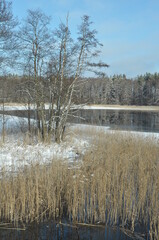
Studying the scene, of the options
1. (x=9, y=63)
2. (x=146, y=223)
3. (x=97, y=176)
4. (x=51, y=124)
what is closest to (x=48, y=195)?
(x=97, y=176)

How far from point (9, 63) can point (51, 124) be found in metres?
3.00

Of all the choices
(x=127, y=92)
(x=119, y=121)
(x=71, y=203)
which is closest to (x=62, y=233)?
(x=71, y=203)

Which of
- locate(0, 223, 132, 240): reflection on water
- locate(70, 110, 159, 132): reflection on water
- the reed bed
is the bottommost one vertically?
locate(0, 223, 132, 240): reflection on water

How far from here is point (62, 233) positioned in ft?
10.4

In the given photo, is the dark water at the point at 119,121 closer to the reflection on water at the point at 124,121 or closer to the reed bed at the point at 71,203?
the reflection on water at the point at 124,121

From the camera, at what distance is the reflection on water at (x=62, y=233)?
308 cm

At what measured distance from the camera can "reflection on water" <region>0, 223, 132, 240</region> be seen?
3.08 meters

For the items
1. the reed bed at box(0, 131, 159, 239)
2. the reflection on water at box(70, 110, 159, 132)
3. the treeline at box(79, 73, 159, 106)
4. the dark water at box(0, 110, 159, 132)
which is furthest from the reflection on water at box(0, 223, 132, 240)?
the treeline at box(79, 73, 159, 106)

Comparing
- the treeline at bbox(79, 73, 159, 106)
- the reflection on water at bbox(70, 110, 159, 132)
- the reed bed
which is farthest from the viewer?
the treeline at bbox(79, 73, 159, 106)

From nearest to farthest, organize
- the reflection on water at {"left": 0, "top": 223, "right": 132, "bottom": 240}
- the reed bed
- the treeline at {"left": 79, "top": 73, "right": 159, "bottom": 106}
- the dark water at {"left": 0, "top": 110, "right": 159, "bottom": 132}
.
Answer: the reflection on water at {"left": 0, "top": 223, "right": 132, "bottom": 240} → the reed bed → the dark water at {"left": 0, "top": 110, "right": 159, "bottom": 132} → the treeline at {"left": 79, "top": 73, "right": 159, "bottom": 106}

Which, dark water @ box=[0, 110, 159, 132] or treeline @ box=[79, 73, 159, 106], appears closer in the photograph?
dark water @ box=[0, 110, 159, 132]

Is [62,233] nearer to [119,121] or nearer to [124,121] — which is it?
[119,121]

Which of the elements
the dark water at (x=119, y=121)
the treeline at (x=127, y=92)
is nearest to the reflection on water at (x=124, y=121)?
the dark water at (x=119, y=121)

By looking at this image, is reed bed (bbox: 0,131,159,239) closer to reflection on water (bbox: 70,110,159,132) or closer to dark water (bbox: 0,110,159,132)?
dark water (bbox: 0,110,159,132)
